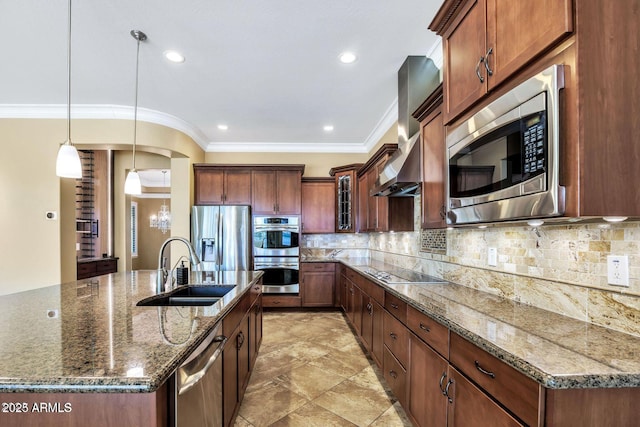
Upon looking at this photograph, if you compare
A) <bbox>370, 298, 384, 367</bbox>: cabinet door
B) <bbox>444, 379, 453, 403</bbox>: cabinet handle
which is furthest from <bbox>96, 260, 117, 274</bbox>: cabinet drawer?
<bbox>444, 379, 453, 403</bbox>: cabinet handle

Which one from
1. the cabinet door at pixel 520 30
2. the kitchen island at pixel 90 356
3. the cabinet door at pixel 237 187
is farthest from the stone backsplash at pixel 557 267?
the cabinet door at pixel 237 187

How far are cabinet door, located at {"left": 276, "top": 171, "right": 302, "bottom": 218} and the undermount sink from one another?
8.87 ft

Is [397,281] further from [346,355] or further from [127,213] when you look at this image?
[127,213]

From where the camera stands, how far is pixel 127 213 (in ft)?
19.4

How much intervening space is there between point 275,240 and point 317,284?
0.97 metres

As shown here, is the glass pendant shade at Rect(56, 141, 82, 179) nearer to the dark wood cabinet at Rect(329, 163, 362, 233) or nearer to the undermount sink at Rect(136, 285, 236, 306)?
the undermount sink at Rect(136, 285, 236, 306)

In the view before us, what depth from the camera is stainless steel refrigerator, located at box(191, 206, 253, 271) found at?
4.57m

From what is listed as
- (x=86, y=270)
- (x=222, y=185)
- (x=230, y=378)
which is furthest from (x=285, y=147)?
(x=230, y=378)

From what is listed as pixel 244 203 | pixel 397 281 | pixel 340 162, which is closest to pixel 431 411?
pixel 397 281

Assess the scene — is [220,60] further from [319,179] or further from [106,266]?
[106,266]

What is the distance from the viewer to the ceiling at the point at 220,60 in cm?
220

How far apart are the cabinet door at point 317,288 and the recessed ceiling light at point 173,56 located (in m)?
3.31

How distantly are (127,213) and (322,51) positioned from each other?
5.13 meters

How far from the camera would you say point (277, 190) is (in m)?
4.98
